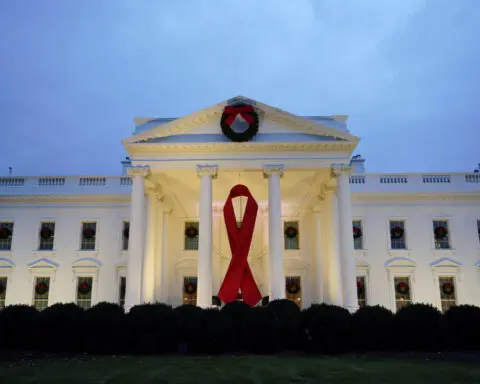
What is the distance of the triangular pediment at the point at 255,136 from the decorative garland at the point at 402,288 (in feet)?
41.1

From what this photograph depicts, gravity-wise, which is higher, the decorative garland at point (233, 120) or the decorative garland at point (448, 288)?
the decorative garland at point (233, 120)

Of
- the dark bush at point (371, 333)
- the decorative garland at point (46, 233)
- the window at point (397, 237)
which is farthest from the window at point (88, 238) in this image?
the dark bush at point (371, 333)

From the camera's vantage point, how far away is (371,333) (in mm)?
17797

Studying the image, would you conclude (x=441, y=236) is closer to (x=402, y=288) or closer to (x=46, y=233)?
(x=402, y=288)

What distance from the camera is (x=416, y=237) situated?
35.2 meters

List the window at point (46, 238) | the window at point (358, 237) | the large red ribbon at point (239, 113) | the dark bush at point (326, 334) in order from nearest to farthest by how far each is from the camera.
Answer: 1. the dark bush at point (326, 334)
2. the large red ribbon at point (239, 113)
3. the window at point (358, 237)
4. the window at point (46, 238)

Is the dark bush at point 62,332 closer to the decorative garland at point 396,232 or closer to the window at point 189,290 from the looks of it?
the window at point 189,290

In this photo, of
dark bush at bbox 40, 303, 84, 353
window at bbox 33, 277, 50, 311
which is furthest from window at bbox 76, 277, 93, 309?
dark bush at bbox 40, 303, 84, 353

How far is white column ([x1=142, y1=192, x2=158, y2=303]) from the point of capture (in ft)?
97.6

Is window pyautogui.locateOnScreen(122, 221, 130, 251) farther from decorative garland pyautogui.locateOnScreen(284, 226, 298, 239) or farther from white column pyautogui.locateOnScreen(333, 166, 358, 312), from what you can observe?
white column pyautogui.locateOnScreen(333, 166, 358, 312)

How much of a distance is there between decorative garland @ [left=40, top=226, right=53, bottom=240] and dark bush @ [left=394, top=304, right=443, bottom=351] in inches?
1059

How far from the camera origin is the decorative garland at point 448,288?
34094mm

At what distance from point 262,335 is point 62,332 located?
7.55 m

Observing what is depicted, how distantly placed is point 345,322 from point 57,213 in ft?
85.2
